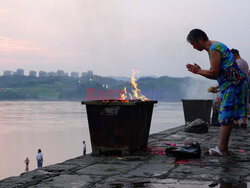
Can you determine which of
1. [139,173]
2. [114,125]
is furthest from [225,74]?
[139,173]

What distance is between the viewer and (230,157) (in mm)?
4879

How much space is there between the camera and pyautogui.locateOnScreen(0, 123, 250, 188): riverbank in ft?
10.8

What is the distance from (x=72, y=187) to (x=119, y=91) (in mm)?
2675

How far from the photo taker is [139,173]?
375 centimetres

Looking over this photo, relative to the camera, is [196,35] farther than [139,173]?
Yes

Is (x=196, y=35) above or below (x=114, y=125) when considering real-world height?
above

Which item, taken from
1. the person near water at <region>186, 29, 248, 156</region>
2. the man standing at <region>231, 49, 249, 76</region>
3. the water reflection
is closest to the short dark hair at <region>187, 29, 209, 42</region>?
the person near water at <region>186, 29, 248, 156</region>

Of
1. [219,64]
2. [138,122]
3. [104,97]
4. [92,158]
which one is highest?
→ [219,64]

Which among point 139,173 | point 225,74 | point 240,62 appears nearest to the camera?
Answer: point 139,173

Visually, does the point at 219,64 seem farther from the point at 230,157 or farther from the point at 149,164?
the point at 149,164

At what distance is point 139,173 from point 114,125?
130cm

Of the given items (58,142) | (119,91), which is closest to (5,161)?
(58,142)

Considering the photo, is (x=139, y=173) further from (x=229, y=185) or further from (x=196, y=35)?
(x=196, y=35)

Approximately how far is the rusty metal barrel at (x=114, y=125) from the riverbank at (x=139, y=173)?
191 mm
